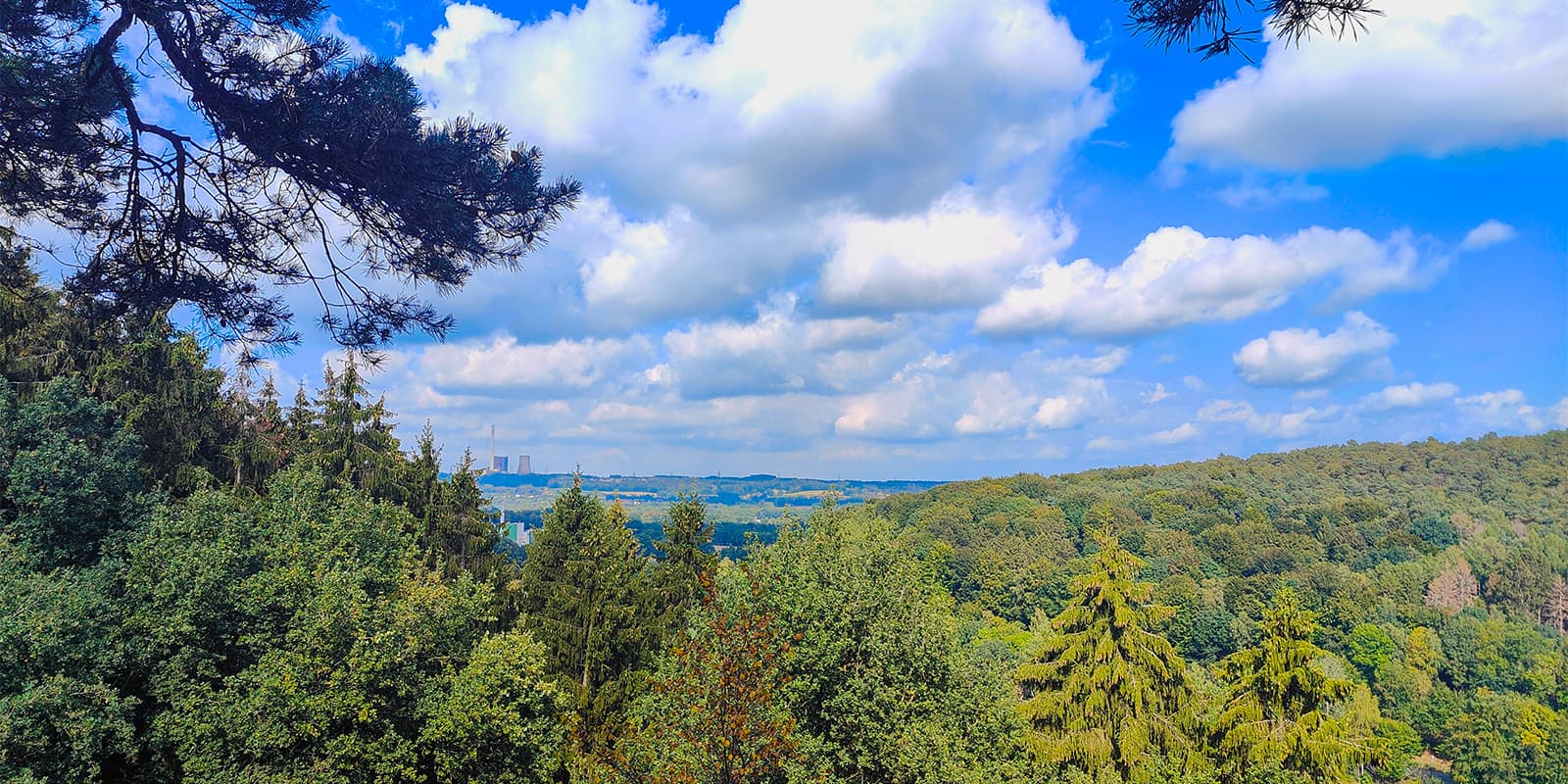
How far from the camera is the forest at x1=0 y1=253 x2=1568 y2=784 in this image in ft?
40.7

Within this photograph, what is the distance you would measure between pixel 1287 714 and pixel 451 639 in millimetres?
Result: 21271

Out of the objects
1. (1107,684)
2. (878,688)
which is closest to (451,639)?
(878,688)

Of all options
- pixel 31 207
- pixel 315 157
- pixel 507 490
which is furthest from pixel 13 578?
pixel 507 490

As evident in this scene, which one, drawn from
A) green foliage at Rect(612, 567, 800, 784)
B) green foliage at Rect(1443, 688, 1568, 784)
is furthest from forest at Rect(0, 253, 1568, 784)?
green foliage at Rect(1443, 688, 1568, 784)

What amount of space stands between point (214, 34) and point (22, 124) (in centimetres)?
177

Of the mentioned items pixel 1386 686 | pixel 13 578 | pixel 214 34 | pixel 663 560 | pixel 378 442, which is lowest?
pixel 1386 686

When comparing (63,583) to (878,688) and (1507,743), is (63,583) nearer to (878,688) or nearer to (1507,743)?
(878,688)

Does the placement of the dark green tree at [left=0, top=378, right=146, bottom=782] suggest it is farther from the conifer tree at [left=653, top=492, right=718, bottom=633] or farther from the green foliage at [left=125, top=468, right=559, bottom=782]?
the conifer tree at [left=653, top=492, right=718, bottom=633]

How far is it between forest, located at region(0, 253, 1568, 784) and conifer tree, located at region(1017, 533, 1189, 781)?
87 millimetres

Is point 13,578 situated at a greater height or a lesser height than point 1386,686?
greater

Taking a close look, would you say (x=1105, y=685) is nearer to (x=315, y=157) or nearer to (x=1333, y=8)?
(x=1333, y=8)

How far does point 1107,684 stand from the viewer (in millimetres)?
23156

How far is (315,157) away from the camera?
6.92 m

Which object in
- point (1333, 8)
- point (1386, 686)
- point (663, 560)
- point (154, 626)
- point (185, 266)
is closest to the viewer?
point (1333, 8)
